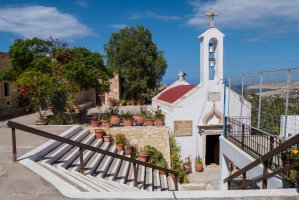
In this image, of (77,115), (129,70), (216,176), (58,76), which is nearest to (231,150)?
(216,176)

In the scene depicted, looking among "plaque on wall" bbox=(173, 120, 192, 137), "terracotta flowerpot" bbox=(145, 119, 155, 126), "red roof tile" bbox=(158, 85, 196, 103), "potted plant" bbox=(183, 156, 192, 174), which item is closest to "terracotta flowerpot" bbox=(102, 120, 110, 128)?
"terracotta flowerpot" bbox=(145, 119, 155, 126)

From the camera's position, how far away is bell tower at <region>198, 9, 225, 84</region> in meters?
12.7

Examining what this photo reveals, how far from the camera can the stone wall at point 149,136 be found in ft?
41.3

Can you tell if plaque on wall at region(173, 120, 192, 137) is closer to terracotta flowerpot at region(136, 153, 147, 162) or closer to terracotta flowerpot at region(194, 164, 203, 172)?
terracotta flowerpot at region(194, 164, 203, 172)

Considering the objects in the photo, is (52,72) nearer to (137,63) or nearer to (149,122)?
(149,122)

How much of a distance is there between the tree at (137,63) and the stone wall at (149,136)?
1226 cm

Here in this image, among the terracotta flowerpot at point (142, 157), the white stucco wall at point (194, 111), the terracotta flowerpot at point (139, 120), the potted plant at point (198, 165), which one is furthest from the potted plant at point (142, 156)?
the potted plant at point (198, 165)

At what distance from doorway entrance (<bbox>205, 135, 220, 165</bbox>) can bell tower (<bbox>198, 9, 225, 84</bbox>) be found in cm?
341

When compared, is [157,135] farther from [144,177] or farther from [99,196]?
[99,196]

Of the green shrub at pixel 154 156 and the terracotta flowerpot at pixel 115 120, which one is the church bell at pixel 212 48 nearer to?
the green shrub at pixel 154 156

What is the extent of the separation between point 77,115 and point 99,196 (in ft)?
34.3

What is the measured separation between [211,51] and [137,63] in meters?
12.6

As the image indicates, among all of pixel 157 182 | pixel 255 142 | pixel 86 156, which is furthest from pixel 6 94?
pixel 255 142

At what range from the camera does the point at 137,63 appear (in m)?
24.6
